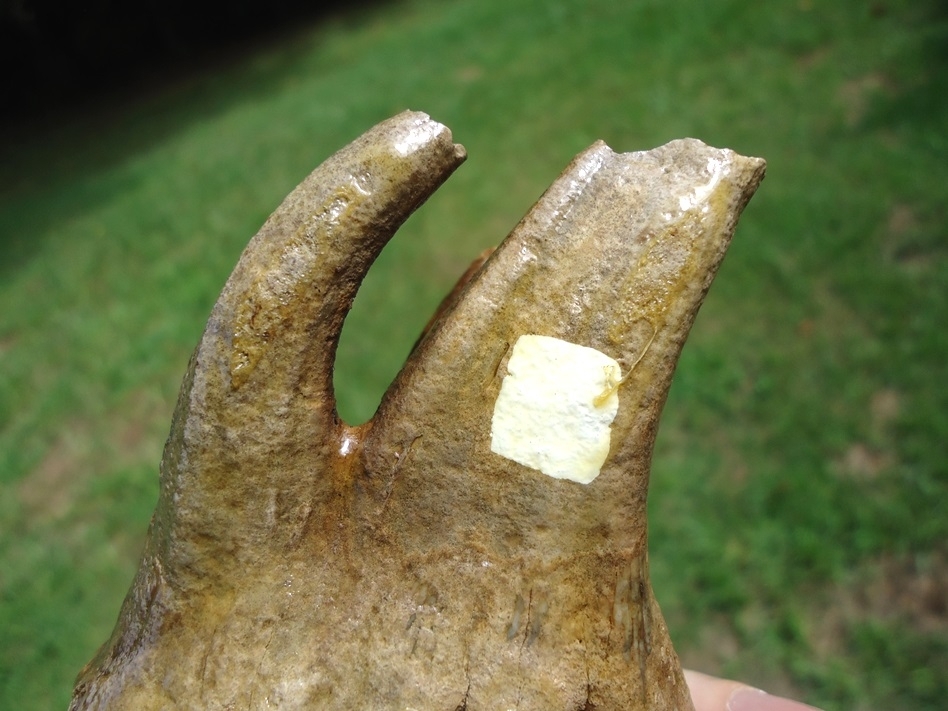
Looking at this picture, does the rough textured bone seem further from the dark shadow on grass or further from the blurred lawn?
the dark shadow on grass

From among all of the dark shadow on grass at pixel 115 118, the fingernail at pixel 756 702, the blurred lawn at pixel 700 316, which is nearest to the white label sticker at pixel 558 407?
the fingernail at pixel 756 702

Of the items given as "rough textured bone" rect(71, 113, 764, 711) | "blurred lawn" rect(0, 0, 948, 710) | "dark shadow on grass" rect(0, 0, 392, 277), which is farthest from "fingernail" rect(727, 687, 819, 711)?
"dark shadow on grass" rect(0, 0, 392, 277)

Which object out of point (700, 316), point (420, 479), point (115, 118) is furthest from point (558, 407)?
point (115, 118)

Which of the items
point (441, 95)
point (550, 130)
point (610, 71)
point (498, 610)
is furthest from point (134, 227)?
point (498, 610)

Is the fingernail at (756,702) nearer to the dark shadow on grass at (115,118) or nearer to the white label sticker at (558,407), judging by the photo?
the white label sticker at (558,407)

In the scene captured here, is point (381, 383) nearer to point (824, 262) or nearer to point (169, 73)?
point (824, 262)
